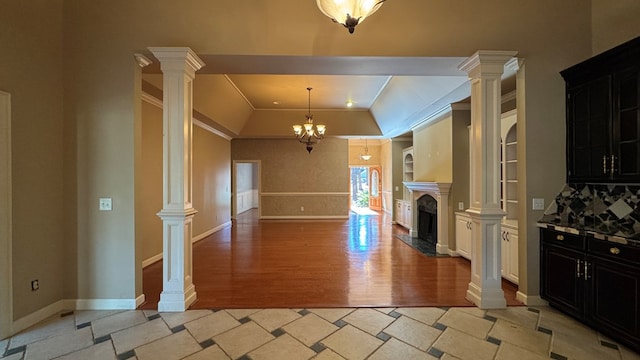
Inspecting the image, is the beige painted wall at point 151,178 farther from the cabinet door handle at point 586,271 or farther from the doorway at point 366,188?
the doorway at point 366,188

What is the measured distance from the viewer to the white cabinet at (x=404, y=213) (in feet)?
23.4

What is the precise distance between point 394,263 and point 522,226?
6.33ft

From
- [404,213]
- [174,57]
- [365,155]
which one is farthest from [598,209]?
[365,155]

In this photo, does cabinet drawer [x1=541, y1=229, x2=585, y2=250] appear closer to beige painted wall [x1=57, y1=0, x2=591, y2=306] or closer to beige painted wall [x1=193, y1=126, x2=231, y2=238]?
beige painted wall [x1=57, y1=0, x2=591, y2=306]

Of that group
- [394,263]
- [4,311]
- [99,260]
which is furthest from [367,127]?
[4,311]

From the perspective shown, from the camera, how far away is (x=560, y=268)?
270cm

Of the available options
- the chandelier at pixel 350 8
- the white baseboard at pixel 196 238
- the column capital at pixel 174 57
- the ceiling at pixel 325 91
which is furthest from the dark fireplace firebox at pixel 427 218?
the column capital at pixel 174 57

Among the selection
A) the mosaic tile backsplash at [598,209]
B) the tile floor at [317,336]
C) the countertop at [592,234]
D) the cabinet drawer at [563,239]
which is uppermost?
the mosaic tile backsplash at [598,209]

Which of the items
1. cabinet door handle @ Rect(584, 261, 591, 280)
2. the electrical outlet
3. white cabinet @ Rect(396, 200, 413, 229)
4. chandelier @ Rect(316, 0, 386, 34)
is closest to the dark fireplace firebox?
white cabinet @ Rect(396, 200, 413, 229)

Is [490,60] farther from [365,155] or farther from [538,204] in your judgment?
[365,155]

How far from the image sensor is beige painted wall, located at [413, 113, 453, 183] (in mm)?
4984

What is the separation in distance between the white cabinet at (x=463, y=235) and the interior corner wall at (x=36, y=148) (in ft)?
17.8

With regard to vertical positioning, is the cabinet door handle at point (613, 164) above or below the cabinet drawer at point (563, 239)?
above

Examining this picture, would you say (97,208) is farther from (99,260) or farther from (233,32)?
(233,32)
